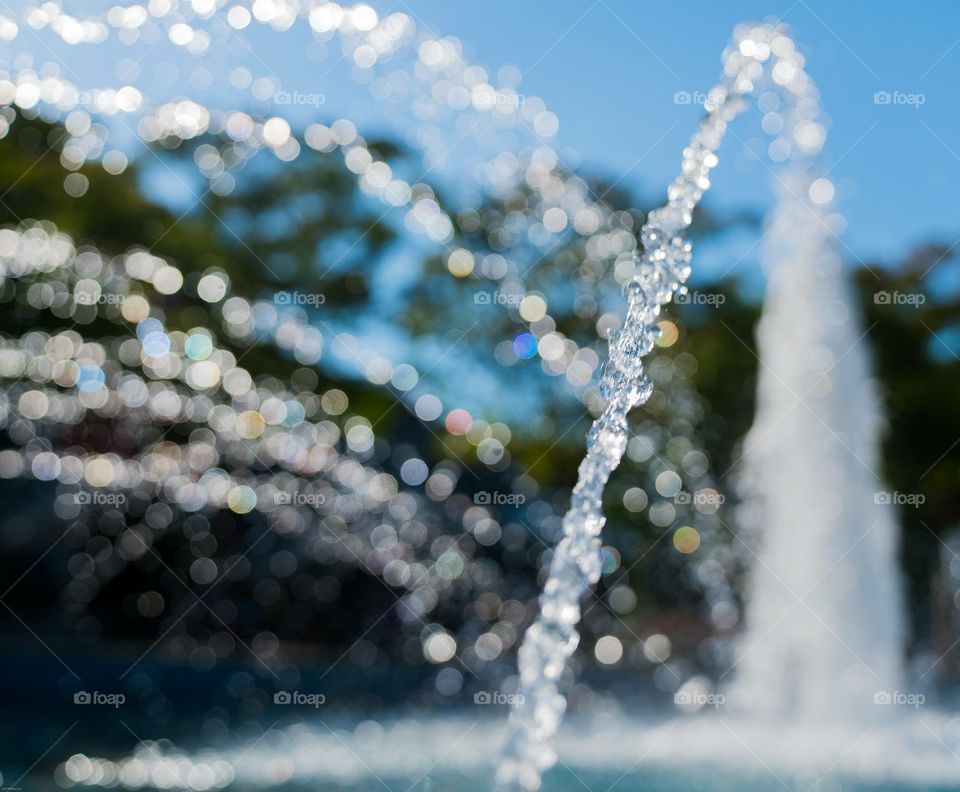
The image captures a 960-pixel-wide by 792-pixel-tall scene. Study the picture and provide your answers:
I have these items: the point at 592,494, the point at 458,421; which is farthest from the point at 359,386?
the point at 592,494

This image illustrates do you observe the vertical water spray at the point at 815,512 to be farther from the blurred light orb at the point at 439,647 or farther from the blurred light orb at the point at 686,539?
the blurred light orb at the point at 439,647

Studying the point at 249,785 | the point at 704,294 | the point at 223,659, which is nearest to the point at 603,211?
the point at 704,294

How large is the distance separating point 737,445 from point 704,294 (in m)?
1.73

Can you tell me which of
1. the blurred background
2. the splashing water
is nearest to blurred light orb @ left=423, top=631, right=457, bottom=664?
the blurred background

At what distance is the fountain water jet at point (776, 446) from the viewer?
2.64m

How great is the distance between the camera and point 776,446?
8125 millimetres

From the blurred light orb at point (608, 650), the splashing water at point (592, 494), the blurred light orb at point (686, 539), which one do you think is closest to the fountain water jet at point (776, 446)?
the splashing water at point (592, 494)

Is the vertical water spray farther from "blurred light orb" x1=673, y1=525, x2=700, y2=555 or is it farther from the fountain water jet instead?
"blurred light orb" x1=673, y1=525, x2=700, y2=555

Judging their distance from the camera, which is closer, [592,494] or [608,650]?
[592,494]

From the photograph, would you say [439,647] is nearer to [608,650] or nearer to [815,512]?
[608,650]

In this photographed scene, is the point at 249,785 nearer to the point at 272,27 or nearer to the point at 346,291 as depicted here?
the point at 272,27

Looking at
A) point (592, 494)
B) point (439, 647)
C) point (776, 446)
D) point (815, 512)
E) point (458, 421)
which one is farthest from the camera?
point (458, 421)

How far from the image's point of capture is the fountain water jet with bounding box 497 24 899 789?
2.64 meters

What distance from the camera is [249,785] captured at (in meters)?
4.38
